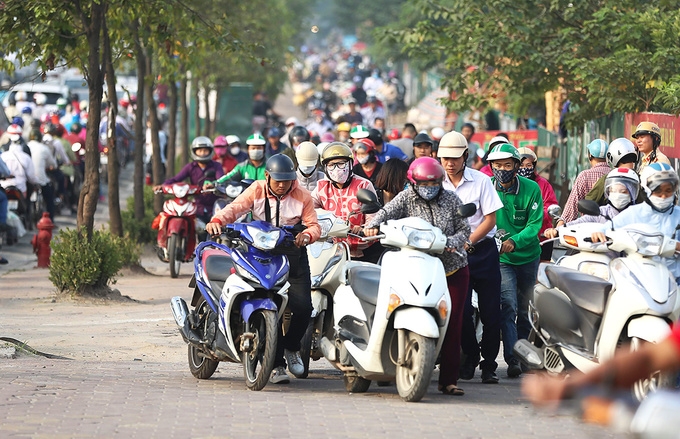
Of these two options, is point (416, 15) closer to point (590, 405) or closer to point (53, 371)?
point (53, 371)

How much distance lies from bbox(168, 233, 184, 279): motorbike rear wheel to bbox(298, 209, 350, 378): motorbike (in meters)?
7.11

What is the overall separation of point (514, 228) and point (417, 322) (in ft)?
7.71

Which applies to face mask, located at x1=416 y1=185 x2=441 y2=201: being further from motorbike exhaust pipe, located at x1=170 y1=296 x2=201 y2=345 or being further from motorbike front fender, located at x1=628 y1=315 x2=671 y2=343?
motorbike exhaust pipe, located at x1=170 y1=296 x2=201 y2=345

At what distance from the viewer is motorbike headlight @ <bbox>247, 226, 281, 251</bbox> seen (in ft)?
29.0

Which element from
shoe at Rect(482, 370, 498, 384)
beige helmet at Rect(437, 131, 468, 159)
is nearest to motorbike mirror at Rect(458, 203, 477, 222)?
beige helmet at Rect(437, 131, 468, 159)

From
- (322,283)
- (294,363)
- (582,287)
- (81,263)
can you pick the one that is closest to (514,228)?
(322,283)

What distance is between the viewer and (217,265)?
30.7ft

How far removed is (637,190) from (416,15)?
38.9 m

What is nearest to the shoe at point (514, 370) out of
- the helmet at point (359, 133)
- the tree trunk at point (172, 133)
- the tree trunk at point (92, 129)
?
the helmet at point (359, 133)

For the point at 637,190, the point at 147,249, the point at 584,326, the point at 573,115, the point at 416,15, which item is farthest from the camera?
the point at 416,15

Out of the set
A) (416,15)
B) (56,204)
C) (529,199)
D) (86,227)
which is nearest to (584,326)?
(529,199)

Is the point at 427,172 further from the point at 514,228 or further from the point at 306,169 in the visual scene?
the point at 306,169

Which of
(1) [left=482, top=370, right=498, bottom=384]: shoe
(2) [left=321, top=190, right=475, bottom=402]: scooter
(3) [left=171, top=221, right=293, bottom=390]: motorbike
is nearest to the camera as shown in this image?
(2) [left=321, top=190, right=475, bottom=402]: scooter

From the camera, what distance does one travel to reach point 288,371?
32.7ft
